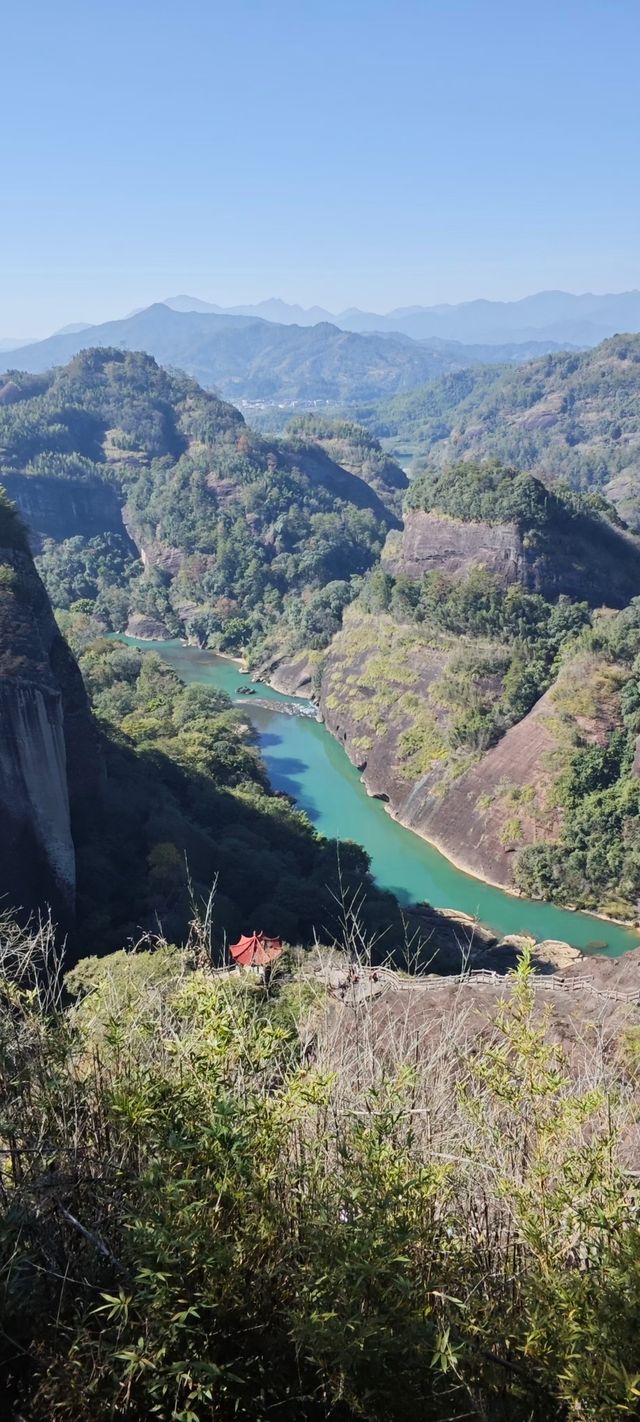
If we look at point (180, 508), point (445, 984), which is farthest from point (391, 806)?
point (180, 508)

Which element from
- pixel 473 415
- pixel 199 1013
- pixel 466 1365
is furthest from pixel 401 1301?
pixel 473 415

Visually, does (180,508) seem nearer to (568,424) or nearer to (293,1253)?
(293,1253)

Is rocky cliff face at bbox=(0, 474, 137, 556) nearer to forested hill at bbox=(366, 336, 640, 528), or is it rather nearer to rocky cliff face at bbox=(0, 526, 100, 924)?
forested hill at bbox=(366, 336, 640, 528)

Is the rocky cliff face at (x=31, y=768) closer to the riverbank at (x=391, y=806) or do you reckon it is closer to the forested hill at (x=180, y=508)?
the riverbank at (x=391, y=806)

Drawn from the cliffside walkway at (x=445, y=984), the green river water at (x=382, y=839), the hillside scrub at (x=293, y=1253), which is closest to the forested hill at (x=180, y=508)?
the green river water at (x=382, y=839)

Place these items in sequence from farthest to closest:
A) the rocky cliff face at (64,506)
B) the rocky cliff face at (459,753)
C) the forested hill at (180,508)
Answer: the rocky cliff face at (64,506)
the forested hill at (180,508)
the rocky cliff face at (459,753)
